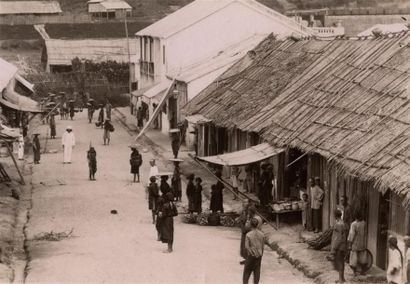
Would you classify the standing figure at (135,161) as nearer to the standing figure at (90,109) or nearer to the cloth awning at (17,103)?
the cloth awning at (17,103)

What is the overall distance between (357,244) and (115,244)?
5.91 metres

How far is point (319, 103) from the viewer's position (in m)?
22.6

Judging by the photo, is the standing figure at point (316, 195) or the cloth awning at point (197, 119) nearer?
the standing figure at point (316, 195)

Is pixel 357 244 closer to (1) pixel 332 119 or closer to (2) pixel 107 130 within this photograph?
(1) pixel 332 119

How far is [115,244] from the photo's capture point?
20078 millimetres

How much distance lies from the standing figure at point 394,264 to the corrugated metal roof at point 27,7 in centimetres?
6888

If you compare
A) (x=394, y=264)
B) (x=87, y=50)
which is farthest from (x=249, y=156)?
(x=87, y=50)

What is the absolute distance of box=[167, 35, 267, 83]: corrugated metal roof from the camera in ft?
121

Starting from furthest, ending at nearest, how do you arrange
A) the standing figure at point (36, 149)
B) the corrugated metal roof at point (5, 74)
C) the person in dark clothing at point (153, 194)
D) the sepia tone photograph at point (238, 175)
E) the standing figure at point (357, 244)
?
1. the standing figure at point (36, 149)
2. the corrugated metal roof at point (5, 74)
3. the person in dark clothing at point (153, 194)
4. the sepia tone photograph at point (238, 175)
5. the standing figure at point (357, 244)

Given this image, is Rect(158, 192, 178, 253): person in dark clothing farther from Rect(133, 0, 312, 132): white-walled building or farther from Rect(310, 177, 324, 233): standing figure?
Rect(133, 0, 312, 132): white-walled building

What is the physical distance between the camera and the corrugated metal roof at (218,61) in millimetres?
36969

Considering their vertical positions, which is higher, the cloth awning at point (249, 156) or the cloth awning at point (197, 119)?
the cloth awning at point (197, 119)

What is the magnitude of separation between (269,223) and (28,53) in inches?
2077

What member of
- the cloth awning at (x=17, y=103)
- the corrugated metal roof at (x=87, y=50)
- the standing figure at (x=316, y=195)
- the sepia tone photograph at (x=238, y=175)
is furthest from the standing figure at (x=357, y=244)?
the corrugated metal roof at (x=87, y=50)
